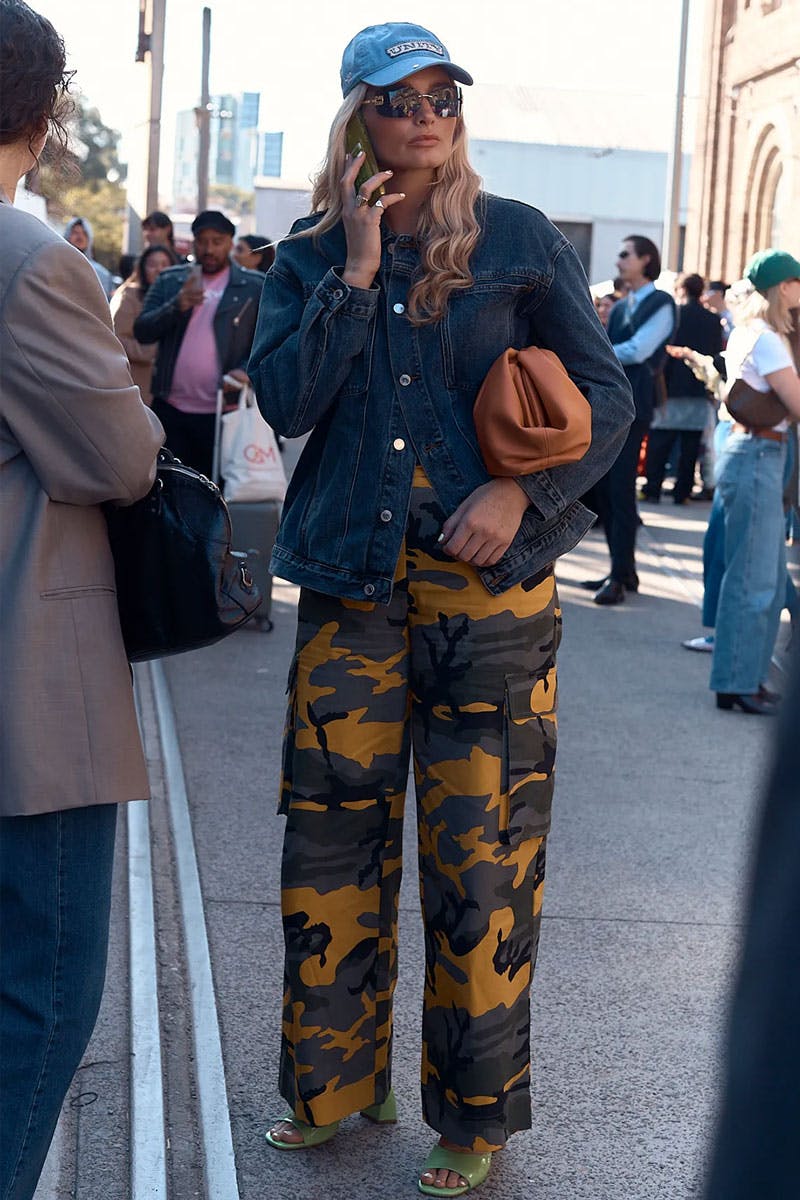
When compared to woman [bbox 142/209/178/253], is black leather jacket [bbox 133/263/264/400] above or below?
below

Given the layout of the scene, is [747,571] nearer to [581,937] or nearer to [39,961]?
[581,937]

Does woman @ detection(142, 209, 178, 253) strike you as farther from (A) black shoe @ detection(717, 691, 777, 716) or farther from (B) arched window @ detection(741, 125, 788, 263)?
(B) arched window @ detection(741, 125, 788, 263)

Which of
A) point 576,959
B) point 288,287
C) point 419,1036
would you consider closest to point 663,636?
point 576,959

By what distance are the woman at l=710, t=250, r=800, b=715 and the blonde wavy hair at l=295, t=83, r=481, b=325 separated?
4.20 meters

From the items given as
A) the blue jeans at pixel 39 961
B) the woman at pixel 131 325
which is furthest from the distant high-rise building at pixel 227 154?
the blue jeans at pixel 39 961

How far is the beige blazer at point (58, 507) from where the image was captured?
2.25m

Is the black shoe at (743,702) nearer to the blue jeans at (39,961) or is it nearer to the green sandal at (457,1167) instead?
the green sandal at (457,1167)

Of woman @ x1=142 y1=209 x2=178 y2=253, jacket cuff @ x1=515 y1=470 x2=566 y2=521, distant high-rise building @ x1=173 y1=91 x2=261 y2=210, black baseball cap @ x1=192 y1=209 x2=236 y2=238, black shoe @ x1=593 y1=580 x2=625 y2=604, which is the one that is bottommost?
black shoe @ x1=593 y1=580 x2=625 y2=604

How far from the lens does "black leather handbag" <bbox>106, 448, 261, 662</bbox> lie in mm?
2488

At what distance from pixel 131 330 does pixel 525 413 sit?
7014mm

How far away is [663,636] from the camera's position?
924 cm

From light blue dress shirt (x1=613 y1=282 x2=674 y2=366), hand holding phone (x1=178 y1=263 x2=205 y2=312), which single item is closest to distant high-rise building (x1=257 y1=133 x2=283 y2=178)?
light blue dress shirt (x1=613 y1=282 x2=674 y2=366)

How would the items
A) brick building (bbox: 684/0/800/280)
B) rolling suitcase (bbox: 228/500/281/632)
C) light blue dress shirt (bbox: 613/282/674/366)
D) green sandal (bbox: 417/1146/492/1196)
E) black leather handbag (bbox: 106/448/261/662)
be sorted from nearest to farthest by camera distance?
black leather handbag (bbox: 106/448/261/662) < green sandal (bbox: 417/1146/492/1196) < rolling suitcase (bbox: 228/500/281/632) < light blue dress shirt (bbox: 613/282/674/366) < brick building (bbox: 684/0/800/280)

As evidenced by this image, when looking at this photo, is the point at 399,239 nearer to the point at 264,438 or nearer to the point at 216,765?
the point at 216,765
